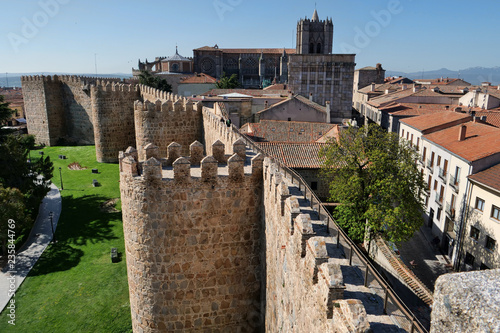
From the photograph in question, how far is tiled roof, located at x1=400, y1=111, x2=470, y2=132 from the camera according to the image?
28.6 metres

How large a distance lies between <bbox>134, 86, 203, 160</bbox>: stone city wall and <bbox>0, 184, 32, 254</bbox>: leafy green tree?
604 cm

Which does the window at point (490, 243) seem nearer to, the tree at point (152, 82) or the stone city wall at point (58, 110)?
the stone city wall at point (58, 110)

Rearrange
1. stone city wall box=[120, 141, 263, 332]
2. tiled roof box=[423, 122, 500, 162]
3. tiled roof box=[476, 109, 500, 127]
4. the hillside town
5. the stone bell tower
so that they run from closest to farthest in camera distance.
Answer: the hillside town, stone city wall box=[120, 141, 263, 332], tiled roof box=[423, 122, 500, 162], tiled roof box=[476, 109, 500, 127], the stone bell tower

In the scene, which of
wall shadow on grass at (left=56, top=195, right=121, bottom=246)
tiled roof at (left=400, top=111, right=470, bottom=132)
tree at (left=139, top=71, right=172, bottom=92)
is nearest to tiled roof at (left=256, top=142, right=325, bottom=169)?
wall shadow on grass at (left=56, top=195, right=121, bottom=246)

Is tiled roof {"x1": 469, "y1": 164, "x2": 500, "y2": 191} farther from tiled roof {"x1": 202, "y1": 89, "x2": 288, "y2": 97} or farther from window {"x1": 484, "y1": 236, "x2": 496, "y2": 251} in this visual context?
tiled roof {"x1": 202, "y1": 89, "x2": 288, "y2": 97}

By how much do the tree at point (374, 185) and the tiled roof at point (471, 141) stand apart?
3808 mm

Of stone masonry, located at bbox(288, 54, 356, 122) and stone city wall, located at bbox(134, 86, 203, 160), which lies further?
stone masonry, located at bbox(288, 54, 356, 122)

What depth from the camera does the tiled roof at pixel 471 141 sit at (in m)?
20.3

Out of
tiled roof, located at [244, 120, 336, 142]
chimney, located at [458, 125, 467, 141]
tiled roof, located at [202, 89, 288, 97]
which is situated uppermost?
tiled roof, located at [202, 89, 288, 97]

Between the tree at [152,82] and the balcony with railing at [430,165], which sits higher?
the tree at [152,82]

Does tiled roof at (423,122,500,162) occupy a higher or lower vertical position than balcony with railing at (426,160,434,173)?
higher

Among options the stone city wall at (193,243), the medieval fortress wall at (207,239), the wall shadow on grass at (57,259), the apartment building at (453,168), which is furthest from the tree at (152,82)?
the stone city wall at (193,243)

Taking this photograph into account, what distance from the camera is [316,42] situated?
67.8 meters

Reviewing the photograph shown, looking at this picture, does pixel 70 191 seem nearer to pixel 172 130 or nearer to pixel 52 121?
pixel 172 130
